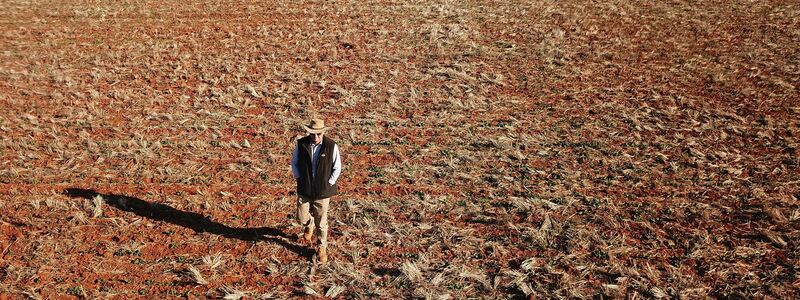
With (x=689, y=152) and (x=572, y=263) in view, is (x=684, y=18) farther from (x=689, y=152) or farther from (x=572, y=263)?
(x=572, y=263)

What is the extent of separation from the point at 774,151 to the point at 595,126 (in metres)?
3.39

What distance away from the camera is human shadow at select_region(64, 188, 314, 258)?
25.7 ft

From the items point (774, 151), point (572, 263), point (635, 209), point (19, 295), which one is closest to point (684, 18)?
point (774, 151)

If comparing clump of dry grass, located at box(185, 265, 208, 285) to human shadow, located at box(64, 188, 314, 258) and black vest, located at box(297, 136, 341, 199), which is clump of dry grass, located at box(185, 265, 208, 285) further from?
black vest, located at box(297, 136, 341, 199)

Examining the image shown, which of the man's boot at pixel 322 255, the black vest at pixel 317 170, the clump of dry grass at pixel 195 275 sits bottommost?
the clump of dry grass at pixel 195 275

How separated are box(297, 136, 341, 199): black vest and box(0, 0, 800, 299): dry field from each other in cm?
111

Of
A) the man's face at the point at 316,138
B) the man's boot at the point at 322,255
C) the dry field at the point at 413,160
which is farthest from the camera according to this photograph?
the man's boot at the point at 322,255

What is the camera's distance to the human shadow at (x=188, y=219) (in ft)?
25.7

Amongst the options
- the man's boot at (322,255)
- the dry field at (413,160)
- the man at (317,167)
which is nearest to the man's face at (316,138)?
the man at (317,167)

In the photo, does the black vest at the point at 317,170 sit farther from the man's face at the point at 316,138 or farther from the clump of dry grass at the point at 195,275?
the clump of dry grass at the point at 195,275

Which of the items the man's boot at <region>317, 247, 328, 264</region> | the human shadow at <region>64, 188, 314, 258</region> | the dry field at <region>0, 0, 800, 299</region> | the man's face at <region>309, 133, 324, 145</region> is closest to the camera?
the man's face at <region>309, 133, 324, 145</region>

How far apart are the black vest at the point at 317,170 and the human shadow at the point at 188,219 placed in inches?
45.2

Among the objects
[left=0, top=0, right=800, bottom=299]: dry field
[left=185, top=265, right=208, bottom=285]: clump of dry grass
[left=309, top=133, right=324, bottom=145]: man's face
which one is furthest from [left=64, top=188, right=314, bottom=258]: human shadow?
[left=309, top=133, right=324, bottom=145]: man's face

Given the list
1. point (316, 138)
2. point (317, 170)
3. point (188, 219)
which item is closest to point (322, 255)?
point (317, 170)
